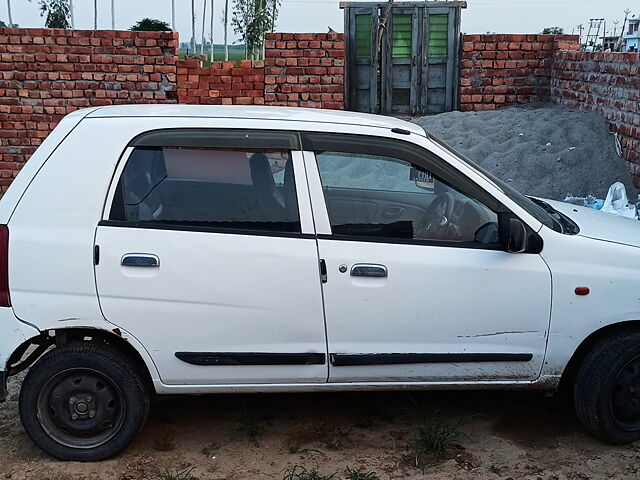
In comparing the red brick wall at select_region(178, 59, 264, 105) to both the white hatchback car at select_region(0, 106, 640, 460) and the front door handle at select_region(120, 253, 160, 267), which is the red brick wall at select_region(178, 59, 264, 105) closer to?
the white hatchback car at select_region(0, 106, 640, 460)

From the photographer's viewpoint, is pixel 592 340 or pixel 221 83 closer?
pixel 592 340

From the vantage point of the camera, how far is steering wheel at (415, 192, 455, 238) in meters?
3.93

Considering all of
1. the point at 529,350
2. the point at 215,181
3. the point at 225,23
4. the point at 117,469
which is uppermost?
the point at 225,23

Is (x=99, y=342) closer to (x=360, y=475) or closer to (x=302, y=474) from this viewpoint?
(x=302, y=474)

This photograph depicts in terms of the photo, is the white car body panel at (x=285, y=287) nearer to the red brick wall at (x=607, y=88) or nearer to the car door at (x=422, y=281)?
the car door at (x=422, y=281)

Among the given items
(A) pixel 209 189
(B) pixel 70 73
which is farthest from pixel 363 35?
(A) pixel 209 189

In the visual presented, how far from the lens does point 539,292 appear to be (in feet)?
A: 12.7

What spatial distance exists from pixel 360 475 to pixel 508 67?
7.96 metres

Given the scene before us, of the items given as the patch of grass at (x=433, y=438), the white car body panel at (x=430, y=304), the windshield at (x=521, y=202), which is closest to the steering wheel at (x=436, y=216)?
the white car body panel at (x=430, y=304)

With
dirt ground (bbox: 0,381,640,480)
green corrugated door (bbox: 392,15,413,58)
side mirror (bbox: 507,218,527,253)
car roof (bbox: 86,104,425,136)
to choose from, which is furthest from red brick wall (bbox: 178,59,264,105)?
side mirror (bbox: 507,218,527,253)

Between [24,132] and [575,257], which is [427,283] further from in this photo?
[24,132]

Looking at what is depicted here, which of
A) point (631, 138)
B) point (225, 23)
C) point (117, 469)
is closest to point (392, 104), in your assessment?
point (631, 138)

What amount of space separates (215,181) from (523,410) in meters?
2.27

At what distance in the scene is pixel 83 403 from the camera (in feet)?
12.6
